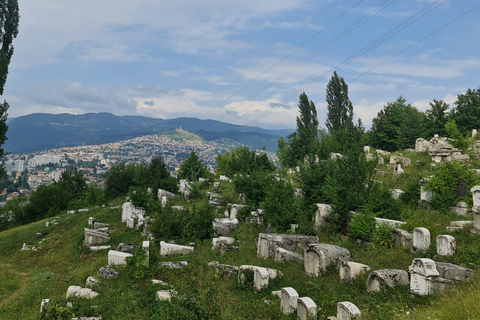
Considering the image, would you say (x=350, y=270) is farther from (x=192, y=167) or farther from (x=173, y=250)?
(x=192, y=167)

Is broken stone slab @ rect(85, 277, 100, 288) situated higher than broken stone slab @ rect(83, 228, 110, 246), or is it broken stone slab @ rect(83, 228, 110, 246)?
broken stone slab @ rect(85, 277, 100, 288)

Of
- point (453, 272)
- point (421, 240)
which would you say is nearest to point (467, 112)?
point (421, 240)

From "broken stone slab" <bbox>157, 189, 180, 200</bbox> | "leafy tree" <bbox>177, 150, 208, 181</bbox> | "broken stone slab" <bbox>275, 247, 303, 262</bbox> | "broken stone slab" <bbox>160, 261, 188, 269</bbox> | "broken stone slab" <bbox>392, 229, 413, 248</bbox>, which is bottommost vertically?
"broken stone slab" <bbox>160, 261, 188, 269</bbox>

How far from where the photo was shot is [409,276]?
734 cm

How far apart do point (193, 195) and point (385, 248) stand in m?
13.8

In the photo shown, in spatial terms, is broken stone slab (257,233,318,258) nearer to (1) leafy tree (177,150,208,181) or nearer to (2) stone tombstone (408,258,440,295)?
(2) stone tombstone (408,258,440,295)

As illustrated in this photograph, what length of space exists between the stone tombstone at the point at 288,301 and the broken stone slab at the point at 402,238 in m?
4.75

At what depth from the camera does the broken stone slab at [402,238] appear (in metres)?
9.74

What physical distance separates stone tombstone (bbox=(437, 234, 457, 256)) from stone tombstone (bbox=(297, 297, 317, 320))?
14.1 feet

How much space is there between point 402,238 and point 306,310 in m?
5.15

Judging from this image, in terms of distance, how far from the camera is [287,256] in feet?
34.1

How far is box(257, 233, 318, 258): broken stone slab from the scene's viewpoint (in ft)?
36.3

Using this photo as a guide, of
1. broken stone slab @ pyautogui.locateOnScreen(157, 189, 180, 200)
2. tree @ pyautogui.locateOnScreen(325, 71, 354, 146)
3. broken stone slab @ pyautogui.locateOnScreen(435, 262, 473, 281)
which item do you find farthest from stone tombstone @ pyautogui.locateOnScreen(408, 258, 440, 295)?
tree @ pyautogui.locateOnScreen(325, 71, 354, 146)

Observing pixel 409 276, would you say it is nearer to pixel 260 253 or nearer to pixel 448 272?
pixel 448 272
